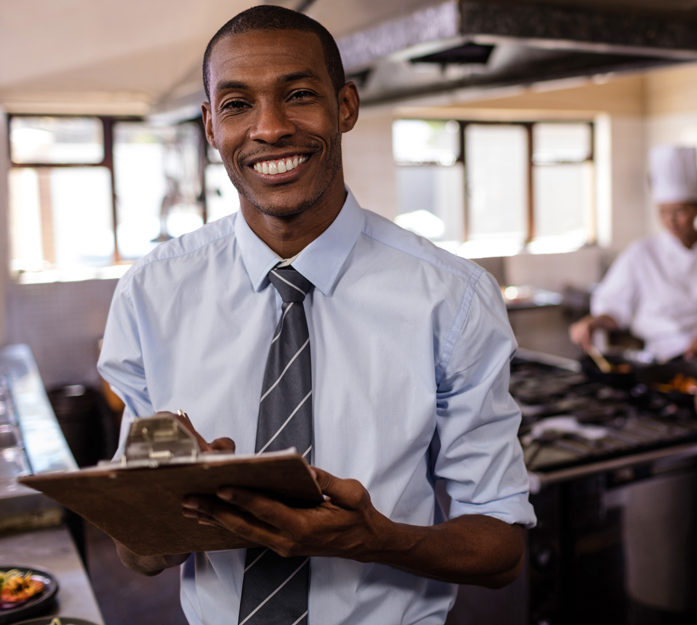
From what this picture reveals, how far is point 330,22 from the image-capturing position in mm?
2076

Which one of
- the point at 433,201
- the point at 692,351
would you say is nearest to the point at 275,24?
the point at 692,351

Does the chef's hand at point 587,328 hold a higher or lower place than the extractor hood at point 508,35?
lower

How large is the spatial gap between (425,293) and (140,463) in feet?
1.89

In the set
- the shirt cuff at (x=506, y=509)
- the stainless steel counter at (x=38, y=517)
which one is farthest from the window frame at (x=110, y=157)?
the shirt cuff at (x=506, y=509)

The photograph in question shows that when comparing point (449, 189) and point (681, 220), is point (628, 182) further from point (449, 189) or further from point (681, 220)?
point (681, 220)

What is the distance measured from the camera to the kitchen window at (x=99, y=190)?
5402 millimetres

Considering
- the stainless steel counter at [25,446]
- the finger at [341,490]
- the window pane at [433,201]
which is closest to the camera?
the finger at [341,490]

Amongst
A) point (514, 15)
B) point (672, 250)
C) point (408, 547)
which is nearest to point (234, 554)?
point (408, 547)

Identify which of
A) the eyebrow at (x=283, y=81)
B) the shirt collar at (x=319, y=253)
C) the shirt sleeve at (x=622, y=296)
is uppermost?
the eyebrow at (x=283, y=81)

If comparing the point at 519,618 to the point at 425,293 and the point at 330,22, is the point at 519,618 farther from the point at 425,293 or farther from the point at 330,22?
the point at 330,22

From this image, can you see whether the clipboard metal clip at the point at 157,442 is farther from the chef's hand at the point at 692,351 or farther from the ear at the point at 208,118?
the chef's hand at the point at 692,351

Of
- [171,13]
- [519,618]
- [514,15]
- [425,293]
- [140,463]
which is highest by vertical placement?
[171,13]

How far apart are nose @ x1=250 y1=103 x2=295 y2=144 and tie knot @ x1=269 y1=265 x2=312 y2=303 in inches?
8.6

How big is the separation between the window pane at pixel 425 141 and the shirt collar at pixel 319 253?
5436 mm
